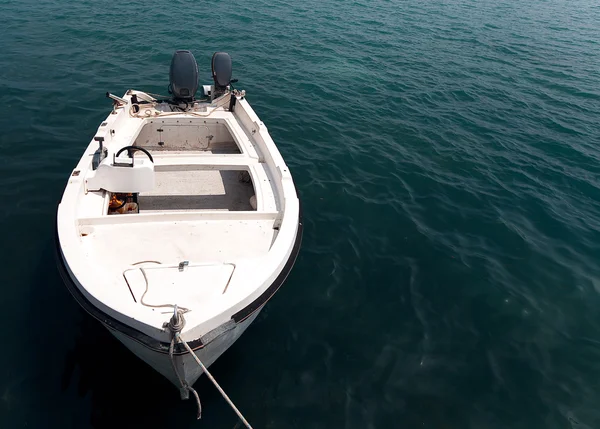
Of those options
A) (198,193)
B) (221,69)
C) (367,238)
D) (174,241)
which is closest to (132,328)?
(174,241)

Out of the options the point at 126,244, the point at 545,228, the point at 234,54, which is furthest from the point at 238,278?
the point at 234,54

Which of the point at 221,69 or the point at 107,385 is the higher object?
the point at 221,69

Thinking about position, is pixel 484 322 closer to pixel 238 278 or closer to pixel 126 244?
pixel 238 278

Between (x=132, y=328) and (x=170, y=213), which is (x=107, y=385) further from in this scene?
(x=170, y=213)

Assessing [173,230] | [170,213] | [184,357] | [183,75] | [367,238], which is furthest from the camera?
[183,75]

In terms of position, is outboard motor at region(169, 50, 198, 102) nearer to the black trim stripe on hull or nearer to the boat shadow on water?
the black trim stripe on hull
